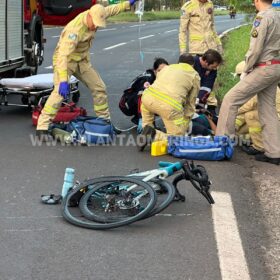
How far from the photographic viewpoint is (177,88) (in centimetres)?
685

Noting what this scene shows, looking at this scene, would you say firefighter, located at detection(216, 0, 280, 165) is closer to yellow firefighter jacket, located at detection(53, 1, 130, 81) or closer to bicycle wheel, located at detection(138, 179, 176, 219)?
yellow firefighter jacket, located at detection(53, 1, 130, 81)

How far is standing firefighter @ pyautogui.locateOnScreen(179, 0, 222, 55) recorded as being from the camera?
910 cm

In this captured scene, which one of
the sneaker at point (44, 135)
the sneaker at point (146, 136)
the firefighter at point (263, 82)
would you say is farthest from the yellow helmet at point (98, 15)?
the firefighter at point (263, 82)

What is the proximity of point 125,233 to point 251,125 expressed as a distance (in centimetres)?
326

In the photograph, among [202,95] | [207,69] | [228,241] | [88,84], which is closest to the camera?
[228,241]

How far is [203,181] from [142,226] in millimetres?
662

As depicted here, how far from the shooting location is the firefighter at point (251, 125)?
7.13 meters

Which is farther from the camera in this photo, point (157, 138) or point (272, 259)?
point (157, 138)

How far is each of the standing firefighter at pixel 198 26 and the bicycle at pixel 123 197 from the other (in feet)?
14.9

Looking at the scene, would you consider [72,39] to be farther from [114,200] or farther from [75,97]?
[114,200]

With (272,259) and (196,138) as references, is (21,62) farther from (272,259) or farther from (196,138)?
(272,259)

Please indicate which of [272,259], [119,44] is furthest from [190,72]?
[119,44]


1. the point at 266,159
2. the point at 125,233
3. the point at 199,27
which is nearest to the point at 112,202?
the point at 125,233

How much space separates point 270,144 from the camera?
6742 millimetres
